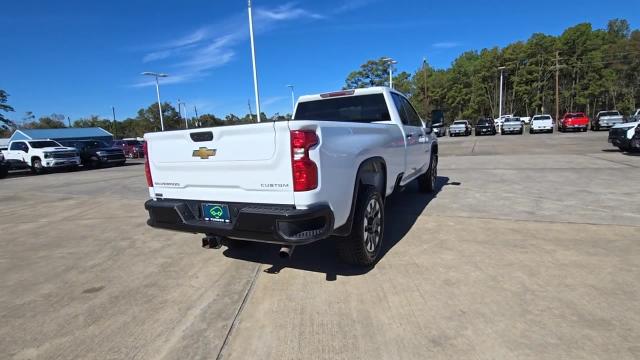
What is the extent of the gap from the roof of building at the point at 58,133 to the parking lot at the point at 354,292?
201 feet

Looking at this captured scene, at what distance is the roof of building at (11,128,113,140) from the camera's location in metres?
53.0

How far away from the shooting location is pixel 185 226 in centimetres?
347

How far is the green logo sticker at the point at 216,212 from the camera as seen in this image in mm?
3313

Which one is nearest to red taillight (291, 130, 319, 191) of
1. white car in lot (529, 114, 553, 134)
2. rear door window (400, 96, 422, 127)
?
rear door window (400, 96, 422, 127)

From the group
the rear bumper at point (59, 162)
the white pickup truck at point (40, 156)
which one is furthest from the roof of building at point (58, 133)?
Answer: the rear bumper at point (59, 162)

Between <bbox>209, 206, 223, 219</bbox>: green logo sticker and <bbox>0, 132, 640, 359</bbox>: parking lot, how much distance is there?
78 centimetres

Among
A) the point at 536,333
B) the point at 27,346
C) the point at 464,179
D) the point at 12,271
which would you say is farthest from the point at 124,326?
the point at 464,179

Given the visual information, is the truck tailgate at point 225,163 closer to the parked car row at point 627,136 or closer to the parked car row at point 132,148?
the parked car row at point 627,136

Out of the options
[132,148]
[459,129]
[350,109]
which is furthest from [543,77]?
[350,109]

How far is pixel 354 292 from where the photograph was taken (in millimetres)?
3324

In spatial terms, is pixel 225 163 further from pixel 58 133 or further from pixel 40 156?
pixel 58 133

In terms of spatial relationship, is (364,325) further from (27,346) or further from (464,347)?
(27,346)

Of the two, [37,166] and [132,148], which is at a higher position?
[132,148]

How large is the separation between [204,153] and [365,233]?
1.80 m
